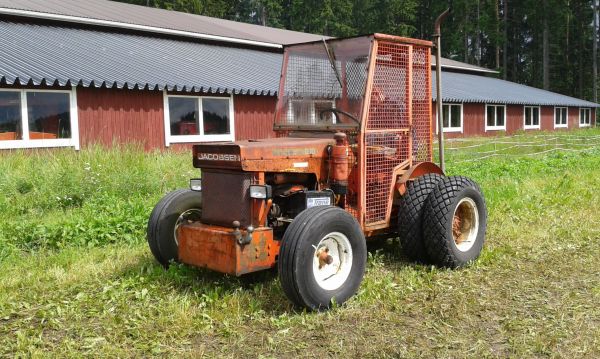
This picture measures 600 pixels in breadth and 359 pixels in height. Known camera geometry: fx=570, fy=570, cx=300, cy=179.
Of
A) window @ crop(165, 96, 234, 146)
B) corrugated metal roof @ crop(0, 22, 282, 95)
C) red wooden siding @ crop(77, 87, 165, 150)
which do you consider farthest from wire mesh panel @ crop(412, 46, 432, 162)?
window @ crop(165, 96, 234, 146)

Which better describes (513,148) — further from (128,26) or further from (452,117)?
(128,26)

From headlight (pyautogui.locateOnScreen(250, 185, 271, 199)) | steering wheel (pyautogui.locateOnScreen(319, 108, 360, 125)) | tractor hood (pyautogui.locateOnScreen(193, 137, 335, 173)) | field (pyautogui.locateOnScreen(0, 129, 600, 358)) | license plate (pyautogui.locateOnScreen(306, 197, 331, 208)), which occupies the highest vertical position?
steering wheel (pyautogui.locateOnScreen(319, 108, 360, 125))

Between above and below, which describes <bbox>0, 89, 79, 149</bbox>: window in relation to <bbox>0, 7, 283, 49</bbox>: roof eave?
below

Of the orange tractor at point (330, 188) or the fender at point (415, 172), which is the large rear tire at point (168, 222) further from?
the fender at point (415, 172)

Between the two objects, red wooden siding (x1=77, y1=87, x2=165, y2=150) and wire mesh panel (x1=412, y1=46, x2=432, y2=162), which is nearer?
wire mesh panel (x1=412, y1=46, x2=432, y2=162)

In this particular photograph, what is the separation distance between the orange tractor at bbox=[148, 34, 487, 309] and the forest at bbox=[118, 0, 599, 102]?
42707 millimetres

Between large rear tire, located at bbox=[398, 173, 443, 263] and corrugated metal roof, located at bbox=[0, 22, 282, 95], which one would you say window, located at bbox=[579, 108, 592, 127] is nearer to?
corrugated metal roof, located at bbox=[0, 22, 282, 95]

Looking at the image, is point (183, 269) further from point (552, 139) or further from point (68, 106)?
point (552, 139)

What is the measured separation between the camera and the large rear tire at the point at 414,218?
17.4 ft

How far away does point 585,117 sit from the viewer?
143 feet

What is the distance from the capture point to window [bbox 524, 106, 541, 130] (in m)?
34.9

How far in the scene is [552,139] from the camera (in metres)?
23.3

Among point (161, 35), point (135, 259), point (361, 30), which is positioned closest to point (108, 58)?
point (161, 35)

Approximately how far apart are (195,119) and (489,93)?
67.6 feet
